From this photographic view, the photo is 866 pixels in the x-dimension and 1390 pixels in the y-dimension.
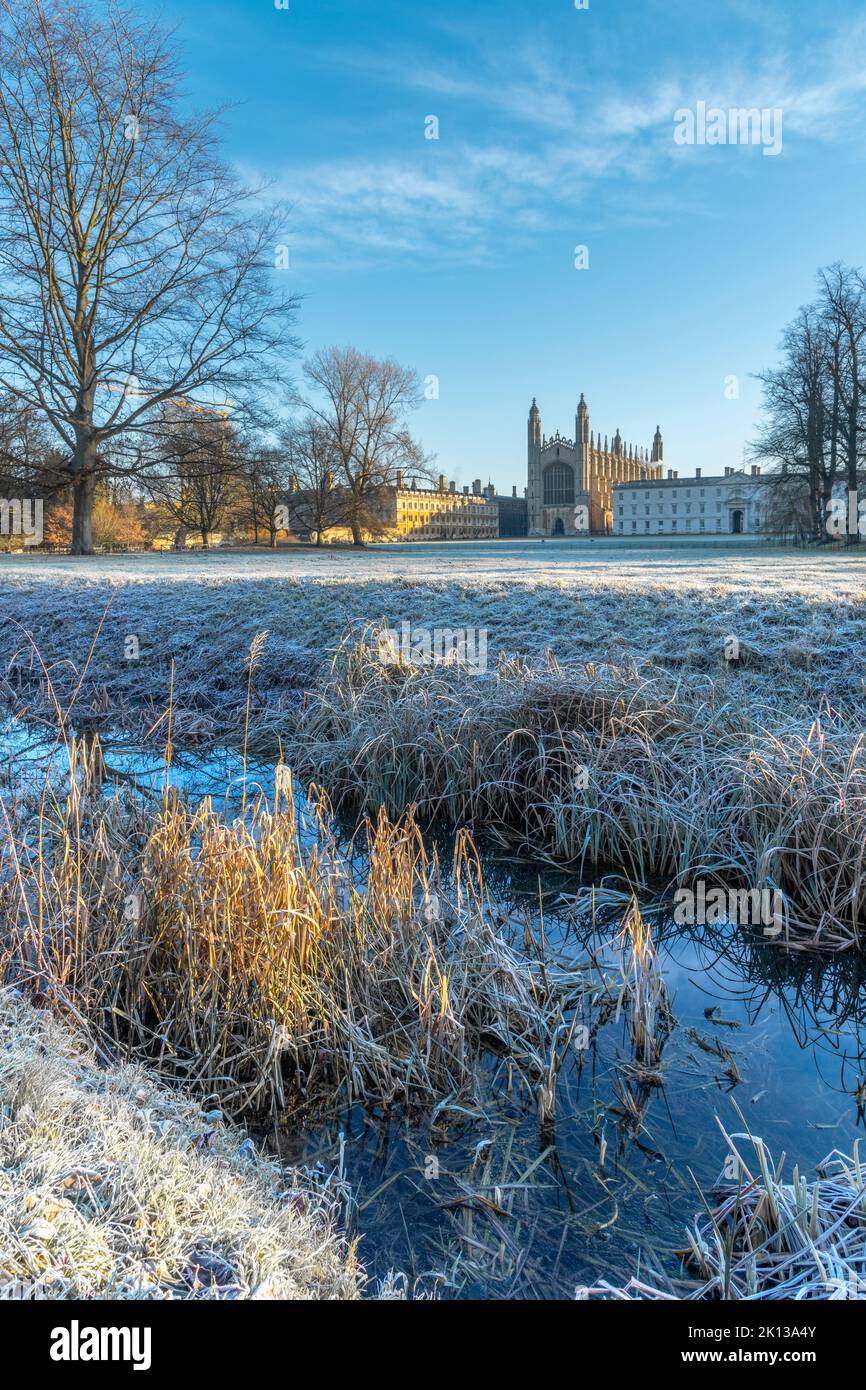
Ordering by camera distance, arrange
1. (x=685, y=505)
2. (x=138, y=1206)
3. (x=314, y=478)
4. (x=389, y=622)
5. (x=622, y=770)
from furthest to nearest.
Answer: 1. (x=685, y=505)
2. (x=314, y=478)
3. (x=389, y=622)
4. (x=622, y=770)
5. (x=138, y=1206)

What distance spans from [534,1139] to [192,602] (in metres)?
9.73

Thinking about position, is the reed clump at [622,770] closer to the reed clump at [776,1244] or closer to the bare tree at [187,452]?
the reed clump at [776,1244]

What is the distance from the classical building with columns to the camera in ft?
322

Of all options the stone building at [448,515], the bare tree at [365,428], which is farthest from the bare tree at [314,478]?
the stone building at [448,515]

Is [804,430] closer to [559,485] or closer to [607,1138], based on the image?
[607,1138]

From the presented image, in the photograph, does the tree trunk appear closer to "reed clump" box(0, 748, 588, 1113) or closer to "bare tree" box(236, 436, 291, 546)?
"bare tree" box(236, 436, 291, 546)

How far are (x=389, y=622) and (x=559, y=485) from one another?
3770 inches

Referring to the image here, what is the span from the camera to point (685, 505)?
9512 cm

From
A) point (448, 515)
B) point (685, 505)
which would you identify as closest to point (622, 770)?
point (448, 515)

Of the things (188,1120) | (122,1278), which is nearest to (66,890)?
(188,1120)

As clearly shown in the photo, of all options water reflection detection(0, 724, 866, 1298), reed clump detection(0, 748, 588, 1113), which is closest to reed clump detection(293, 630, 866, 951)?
water reflection detection(0, 724, 866, 1298)
